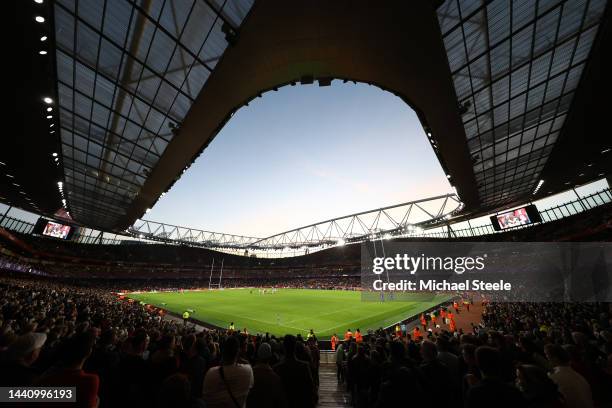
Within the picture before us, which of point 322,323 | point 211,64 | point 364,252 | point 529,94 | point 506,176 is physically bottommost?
point 322,323

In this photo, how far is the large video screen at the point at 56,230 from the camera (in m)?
43.8

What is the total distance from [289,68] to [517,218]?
126 ft

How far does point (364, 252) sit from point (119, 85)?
241ft

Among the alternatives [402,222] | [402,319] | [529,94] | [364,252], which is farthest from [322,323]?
[364,252]

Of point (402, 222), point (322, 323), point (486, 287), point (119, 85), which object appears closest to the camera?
point (119, 85)

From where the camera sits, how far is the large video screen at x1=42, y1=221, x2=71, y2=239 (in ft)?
144

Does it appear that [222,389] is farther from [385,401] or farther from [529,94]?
[529,94]

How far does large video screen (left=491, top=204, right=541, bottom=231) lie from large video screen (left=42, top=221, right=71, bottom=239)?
69398 mm

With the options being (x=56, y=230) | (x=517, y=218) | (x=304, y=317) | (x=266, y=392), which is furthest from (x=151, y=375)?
(x=56, y=230)

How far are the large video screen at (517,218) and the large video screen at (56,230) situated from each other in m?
69.4

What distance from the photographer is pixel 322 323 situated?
24797mm

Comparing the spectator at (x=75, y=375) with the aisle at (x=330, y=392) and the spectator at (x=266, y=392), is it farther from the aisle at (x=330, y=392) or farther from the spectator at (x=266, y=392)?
the aisle at (x=330, y=392)

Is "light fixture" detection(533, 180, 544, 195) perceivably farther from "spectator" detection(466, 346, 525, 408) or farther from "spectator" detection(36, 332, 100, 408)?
"spectator" detection(36, 332, 100, 408)

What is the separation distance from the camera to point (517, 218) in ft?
115
